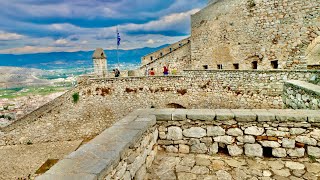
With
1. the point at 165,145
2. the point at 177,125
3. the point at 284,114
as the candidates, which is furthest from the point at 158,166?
the point at 284,114

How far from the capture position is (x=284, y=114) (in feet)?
12.7

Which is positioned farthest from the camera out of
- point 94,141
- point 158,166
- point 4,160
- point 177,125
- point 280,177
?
point 4,160

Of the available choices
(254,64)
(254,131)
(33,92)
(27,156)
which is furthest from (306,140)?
(33,92)

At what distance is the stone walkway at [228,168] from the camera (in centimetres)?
343

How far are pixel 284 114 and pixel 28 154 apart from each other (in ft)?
48.8

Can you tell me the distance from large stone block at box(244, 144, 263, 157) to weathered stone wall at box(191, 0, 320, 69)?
11767 mm

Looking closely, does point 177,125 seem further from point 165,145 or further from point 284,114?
point 284,114

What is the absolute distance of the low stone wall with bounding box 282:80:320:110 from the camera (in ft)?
16.7

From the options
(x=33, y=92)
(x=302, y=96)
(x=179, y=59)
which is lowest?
(x=33, y=92)

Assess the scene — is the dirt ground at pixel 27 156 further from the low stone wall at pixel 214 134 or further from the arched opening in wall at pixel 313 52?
the arched opening in wall at pixel 313 52

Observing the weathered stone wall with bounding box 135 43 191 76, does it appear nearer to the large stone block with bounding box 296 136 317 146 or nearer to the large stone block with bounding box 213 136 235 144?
the large stone block with bounding box 213 136 235 144

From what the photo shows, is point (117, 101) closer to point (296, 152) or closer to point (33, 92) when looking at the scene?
point (296, 152)

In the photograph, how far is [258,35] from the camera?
14.9 meters

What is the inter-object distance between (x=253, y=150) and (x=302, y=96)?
289 centimetres
